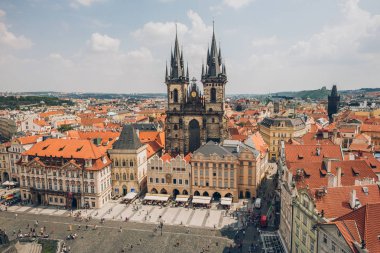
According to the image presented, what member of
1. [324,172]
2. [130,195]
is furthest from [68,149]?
[324,172]

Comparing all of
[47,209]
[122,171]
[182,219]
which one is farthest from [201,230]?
[47,209]

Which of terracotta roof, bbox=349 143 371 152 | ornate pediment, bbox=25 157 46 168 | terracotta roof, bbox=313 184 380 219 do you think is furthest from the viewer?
terracotta roof, bbox=349 143 371 152

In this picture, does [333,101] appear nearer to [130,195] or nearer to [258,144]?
[258,144]

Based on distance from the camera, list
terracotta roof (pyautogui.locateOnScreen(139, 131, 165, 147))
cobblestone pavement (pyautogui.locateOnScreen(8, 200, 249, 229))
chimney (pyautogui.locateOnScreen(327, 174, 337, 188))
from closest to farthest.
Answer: chimney (pyautogui.locateOnScreen(327, 174, 337, 188)) < cobblestone pavement (pyautogui.locateOnScreen(8, 200, 249, 229)) < terracotta roof (pyautogui.locateOnScreen(139, 131, 165, 147))

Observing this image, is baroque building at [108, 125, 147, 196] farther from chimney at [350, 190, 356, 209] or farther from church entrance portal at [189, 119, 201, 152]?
chimney at [350, 190, 356, 209]

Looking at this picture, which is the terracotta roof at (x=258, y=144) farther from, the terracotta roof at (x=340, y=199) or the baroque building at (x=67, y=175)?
the terracotta roof at (x=340, y=199)

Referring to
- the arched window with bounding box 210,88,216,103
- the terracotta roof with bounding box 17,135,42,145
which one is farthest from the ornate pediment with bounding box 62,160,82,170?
the arched window with bounding box 210,88,216,103
